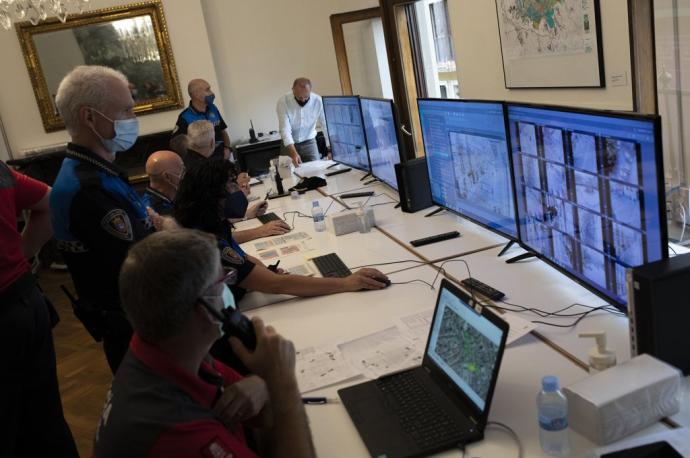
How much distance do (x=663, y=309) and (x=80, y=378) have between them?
10.9ft

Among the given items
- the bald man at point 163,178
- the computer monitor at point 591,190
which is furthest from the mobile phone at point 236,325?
the bald man at point 163,178

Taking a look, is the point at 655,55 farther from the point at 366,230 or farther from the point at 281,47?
the point at 281,47

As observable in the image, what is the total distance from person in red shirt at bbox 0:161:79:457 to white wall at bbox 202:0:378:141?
4986 mm

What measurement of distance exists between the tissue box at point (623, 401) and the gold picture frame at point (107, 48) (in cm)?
626

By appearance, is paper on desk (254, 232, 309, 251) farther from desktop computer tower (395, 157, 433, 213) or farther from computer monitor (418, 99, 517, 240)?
computer monitor (418, 99, 517, 240)

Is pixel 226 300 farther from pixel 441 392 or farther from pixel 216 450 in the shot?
pixel 441 392

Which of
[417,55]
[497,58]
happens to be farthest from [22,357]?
[417,55]

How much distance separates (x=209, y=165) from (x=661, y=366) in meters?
1.62

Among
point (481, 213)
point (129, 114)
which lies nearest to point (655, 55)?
point (481, 213)

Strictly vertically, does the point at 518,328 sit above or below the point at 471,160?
below

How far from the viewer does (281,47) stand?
7137 mm

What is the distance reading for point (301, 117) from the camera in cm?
563

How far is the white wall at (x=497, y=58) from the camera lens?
120 inches

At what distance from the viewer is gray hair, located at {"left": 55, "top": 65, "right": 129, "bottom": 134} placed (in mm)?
2074
